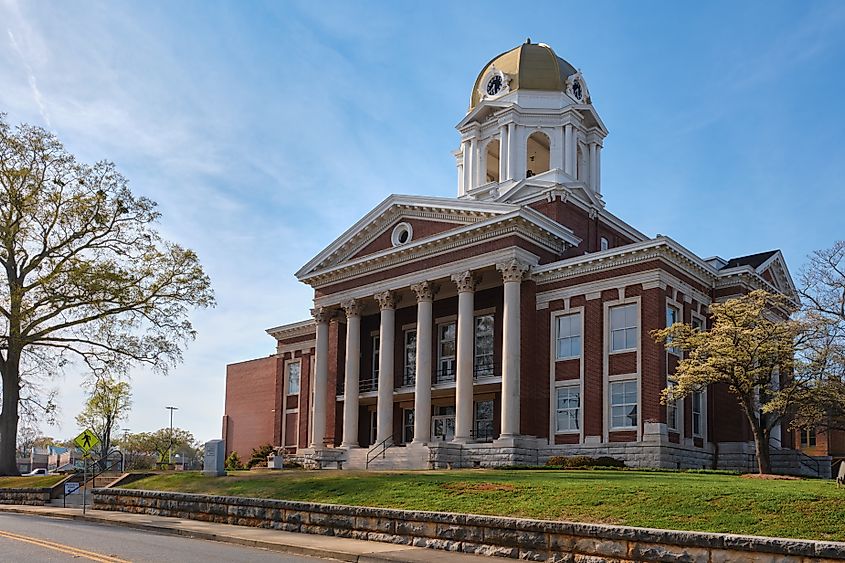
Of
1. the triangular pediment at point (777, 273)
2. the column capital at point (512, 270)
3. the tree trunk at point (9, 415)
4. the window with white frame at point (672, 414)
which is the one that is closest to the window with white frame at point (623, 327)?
the window with white frame at point (672, 414)

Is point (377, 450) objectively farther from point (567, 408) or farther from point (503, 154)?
point (503, 154)

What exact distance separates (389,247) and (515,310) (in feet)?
31.4

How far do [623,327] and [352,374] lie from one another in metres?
15.8

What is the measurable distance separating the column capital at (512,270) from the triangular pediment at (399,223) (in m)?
2.36

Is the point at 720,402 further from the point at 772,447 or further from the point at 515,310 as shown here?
the point at 515,310

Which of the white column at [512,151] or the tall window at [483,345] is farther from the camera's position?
the white column at [512,151]

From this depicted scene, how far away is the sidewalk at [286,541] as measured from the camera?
1717 cm

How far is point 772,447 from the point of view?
42875 millimetres

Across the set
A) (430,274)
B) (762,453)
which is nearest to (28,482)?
(430,274)

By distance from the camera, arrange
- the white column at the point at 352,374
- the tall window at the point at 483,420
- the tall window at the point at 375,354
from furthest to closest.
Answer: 1. the tall window at the point at 375,354
2. the white column at the point at 352,374
3. the tall window at the point at 483,420

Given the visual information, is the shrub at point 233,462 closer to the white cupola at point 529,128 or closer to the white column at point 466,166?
the white cupola at point 529,128

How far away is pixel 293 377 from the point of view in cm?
6116

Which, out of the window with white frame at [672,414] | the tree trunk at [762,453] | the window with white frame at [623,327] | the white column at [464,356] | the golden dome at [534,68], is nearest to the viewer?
the tree trunk at [762,453]

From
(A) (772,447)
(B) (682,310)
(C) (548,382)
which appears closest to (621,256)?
(B) (682,310)
